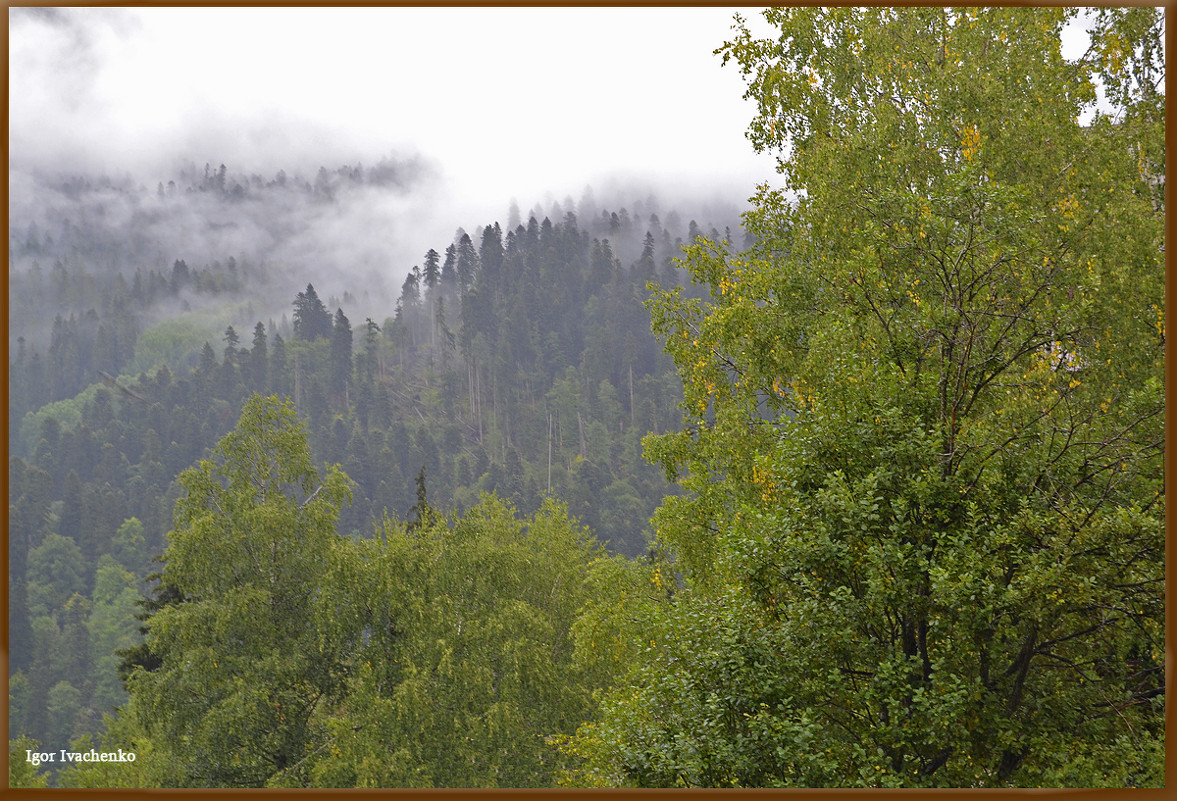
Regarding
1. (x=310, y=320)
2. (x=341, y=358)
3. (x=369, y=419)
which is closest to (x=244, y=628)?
(x=369, y=419)

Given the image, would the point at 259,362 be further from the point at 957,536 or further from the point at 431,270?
the point at 957,536

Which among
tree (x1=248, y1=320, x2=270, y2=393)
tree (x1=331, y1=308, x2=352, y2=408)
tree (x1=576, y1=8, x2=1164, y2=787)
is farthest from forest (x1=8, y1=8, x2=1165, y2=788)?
tree (x1=248, y1=320, x2=270, y2=393)

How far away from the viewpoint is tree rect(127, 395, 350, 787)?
17.2 meters

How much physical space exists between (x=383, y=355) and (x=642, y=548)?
84815 millimetres

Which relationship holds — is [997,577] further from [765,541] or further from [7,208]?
[7,208]

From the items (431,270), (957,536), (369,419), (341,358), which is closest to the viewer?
(957,536)

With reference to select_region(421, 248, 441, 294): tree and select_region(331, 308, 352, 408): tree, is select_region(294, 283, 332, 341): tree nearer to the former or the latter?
select_region(331, 308, 352, 408): tree

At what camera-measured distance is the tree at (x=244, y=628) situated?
17.2 meters

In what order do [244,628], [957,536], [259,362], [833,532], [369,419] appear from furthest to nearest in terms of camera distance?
[259,362] → [369,419] → [244,628] → [833,532] → [957,536]

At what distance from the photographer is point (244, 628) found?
18109 mm

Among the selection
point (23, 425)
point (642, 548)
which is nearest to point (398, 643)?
point (642, 548)

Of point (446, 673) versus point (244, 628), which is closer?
point (446, 673)

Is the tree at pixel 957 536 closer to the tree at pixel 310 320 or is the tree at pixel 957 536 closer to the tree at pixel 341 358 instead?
the tree at pixel 341 358

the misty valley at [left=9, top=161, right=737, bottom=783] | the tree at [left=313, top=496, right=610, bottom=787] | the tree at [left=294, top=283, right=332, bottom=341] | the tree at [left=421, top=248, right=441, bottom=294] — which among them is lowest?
the tree at [left=313, top=496, right=610, bottom=787]
